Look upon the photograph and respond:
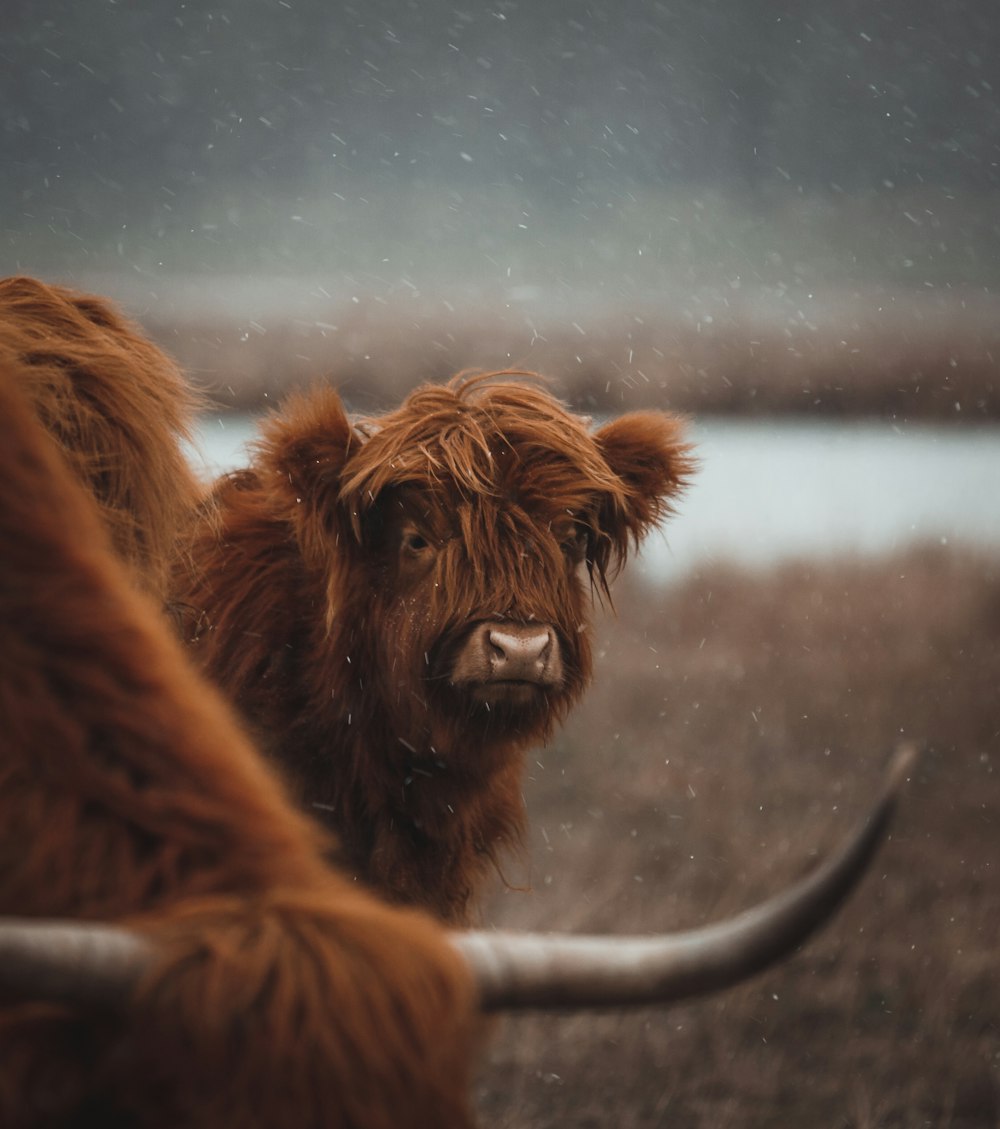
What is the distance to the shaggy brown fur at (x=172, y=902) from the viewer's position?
1175 millimetres

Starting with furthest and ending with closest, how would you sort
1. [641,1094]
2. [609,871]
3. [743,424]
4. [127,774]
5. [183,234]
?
[183,234] < [743,424] < [609,871] < [641,1094] < [127,774]

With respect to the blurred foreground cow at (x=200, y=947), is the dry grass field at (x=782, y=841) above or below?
below

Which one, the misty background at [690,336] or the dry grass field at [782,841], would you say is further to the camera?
the misty background at [690,336]

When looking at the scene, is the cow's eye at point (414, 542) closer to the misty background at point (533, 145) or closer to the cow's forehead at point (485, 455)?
the cow's forehead at point (485, 455)

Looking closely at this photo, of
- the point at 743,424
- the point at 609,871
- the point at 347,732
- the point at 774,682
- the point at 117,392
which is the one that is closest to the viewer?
the point at 117,392

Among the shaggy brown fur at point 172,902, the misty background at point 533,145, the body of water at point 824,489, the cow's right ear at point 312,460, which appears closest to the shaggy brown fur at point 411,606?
the cow's right ear at point 312,460

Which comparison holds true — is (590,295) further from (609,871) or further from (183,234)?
(609,871)

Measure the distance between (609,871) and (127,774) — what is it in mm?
4873

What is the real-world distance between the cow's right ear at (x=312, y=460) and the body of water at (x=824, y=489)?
212 inches

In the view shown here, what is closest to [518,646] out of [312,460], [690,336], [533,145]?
[312,460]

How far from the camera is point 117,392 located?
2904 millimetres

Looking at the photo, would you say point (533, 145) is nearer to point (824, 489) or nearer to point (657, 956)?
point (824, 489)

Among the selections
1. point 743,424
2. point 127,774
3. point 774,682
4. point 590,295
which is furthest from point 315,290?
point 127,774

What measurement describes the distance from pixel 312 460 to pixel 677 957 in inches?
87.4
